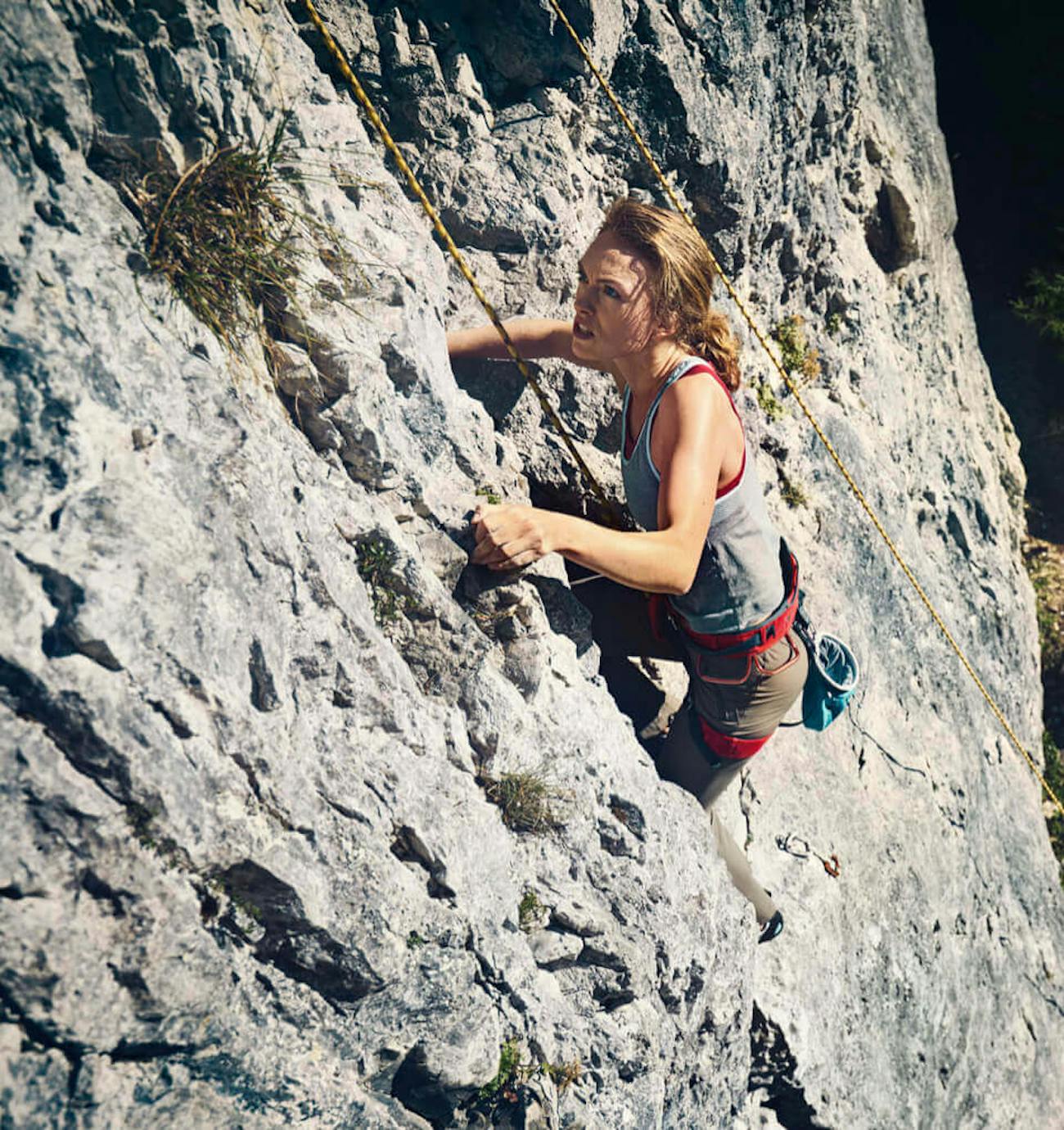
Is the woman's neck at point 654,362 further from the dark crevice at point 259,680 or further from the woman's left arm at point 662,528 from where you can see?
the dark crevice at point 259,680

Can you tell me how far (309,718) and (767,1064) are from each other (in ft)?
11.0

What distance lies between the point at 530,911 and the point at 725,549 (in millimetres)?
1656

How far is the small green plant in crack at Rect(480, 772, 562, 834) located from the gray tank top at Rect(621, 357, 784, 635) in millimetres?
1040

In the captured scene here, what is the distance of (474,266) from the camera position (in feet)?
15.3

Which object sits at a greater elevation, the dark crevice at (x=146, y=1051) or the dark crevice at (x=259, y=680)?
the dark crevice at (x=259, y=680)

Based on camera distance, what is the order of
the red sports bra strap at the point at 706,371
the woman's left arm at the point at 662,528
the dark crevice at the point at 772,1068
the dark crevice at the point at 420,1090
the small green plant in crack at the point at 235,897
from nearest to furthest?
1. the small green plant in crack at the point at 235,897
2. the dark crevice at the point at 420,1090
3. the woman's left arm at the point at 662,528
4. the red sports bra strap at the point at 706,371
5. the dark crevice at the point at 772,1068

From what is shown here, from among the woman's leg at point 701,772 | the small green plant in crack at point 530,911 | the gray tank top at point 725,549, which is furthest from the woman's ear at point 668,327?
the small green plant in crack at point 530,911

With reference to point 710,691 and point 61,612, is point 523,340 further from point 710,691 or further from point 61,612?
point 61,612

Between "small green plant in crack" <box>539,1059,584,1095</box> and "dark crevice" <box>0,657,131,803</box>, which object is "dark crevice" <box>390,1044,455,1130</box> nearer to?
"small green plant in crack" <box>539,1059,584,1095</box>

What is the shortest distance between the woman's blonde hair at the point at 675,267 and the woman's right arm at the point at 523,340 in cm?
69

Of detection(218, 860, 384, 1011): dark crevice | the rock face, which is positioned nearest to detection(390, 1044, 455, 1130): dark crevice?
the rock face

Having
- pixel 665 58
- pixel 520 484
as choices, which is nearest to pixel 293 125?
pixel 520 484

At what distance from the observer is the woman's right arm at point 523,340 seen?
429cm

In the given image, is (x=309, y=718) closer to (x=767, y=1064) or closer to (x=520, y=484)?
(x=520, y=484)
